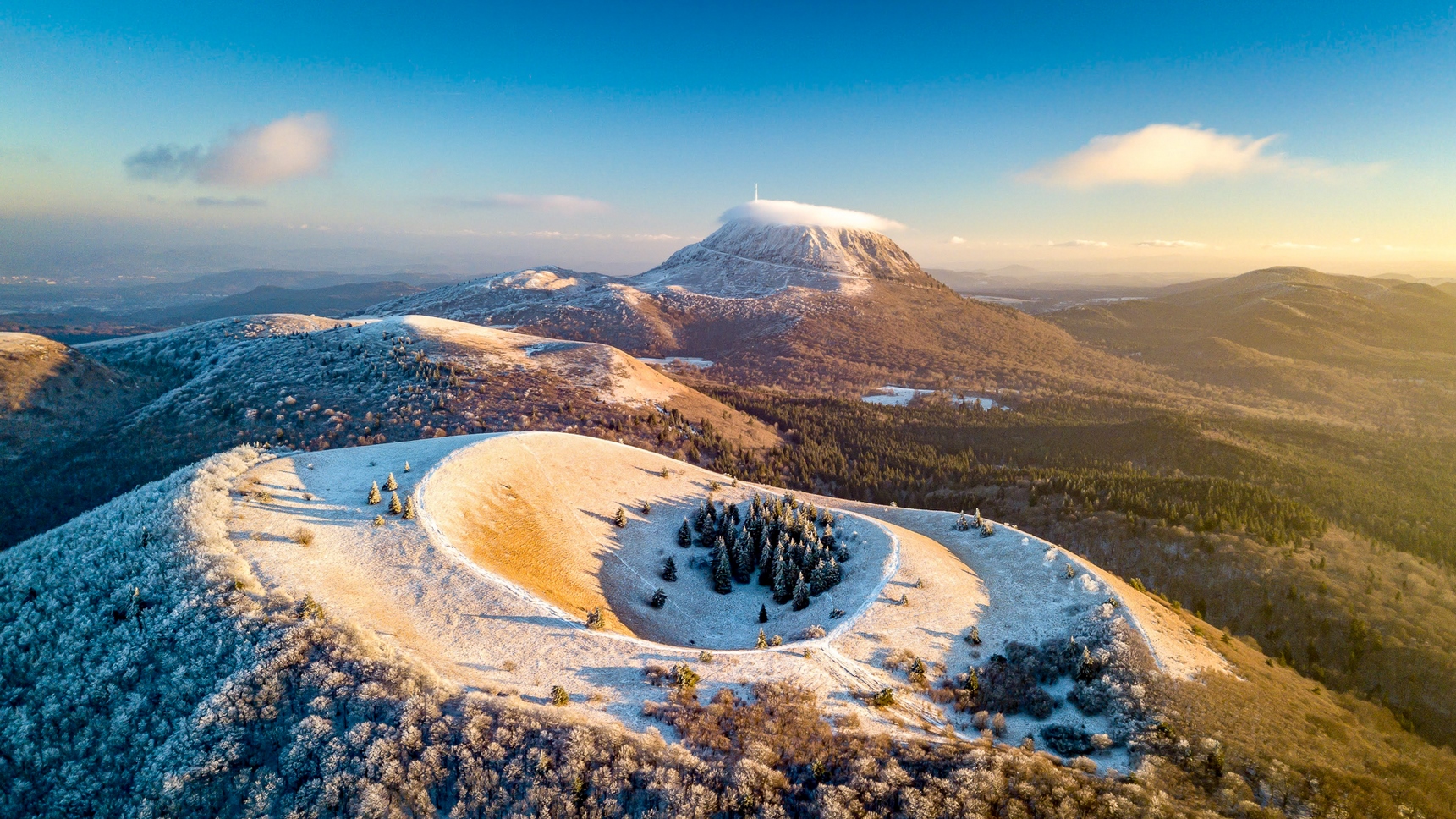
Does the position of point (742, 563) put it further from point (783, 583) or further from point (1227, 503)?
point (1227, 503)

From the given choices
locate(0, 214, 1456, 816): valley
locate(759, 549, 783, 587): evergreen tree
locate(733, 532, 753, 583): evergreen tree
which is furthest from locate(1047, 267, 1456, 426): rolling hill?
locate(733, 532, 753, 583): evergreen tree

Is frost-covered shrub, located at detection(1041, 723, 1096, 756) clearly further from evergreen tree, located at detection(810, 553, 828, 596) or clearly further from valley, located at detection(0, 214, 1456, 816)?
evergreen tree, located at detection(810, 553, 828, 596)

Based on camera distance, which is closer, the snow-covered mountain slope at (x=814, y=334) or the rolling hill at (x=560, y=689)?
the rolling hill at (x=560, y=689)

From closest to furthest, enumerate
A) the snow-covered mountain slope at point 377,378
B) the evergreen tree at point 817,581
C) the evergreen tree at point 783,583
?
the evergreen tree at point 783,583 < the evergreen tree at point 817,581 < the snow-covered mountain slope at point 377,378

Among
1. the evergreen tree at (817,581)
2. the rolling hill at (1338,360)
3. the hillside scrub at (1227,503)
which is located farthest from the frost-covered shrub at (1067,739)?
the rolling hill at (1338,360)

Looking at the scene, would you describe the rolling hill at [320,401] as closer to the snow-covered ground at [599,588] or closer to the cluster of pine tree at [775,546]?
the snow-covered ground at [599,588]

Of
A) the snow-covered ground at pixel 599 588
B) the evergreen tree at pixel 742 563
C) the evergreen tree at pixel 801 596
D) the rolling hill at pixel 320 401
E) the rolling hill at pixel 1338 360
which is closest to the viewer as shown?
the snow-covered ground at pixel 599 588
